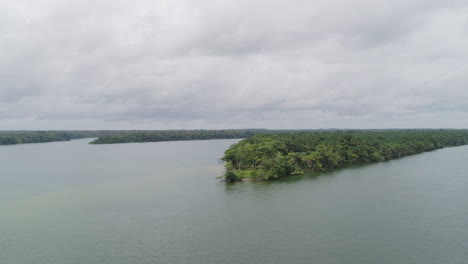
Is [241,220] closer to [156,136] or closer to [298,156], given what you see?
[298,156]

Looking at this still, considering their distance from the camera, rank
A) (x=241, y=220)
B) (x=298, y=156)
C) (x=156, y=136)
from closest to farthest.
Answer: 1. (x=241, y=220)
2. (x=298, y=156)
3. (x=156, y=136)

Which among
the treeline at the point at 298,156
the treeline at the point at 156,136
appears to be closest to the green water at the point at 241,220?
the treeline at the point at 298,156

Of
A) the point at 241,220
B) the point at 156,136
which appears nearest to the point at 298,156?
the point at 241,220

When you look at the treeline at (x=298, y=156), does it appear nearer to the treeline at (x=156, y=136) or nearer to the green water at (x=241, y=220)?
the green water at (x=241, y=220)

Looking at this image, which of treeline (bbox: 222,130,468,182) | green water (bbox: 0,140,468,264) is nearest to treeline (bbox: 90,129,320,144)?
green water (bbox: 0,140,468,264)

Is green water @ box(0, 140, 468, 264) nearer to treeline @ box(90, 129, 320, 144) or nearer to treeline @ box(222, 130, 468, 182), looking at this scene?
treeline @ box(222, 130, 468, 182)

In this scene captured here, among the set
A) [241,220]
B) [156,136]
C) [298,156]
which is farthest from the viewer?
[156,136]

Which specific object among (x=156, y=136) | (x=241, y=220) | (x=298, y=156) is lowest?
(x=241, y=220)

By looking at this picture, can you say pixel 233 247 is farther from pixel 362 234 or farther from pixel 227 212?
pixel 362 234

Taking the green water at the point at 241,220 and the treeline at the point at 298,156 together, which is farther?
the treeline at the point at 298,156
